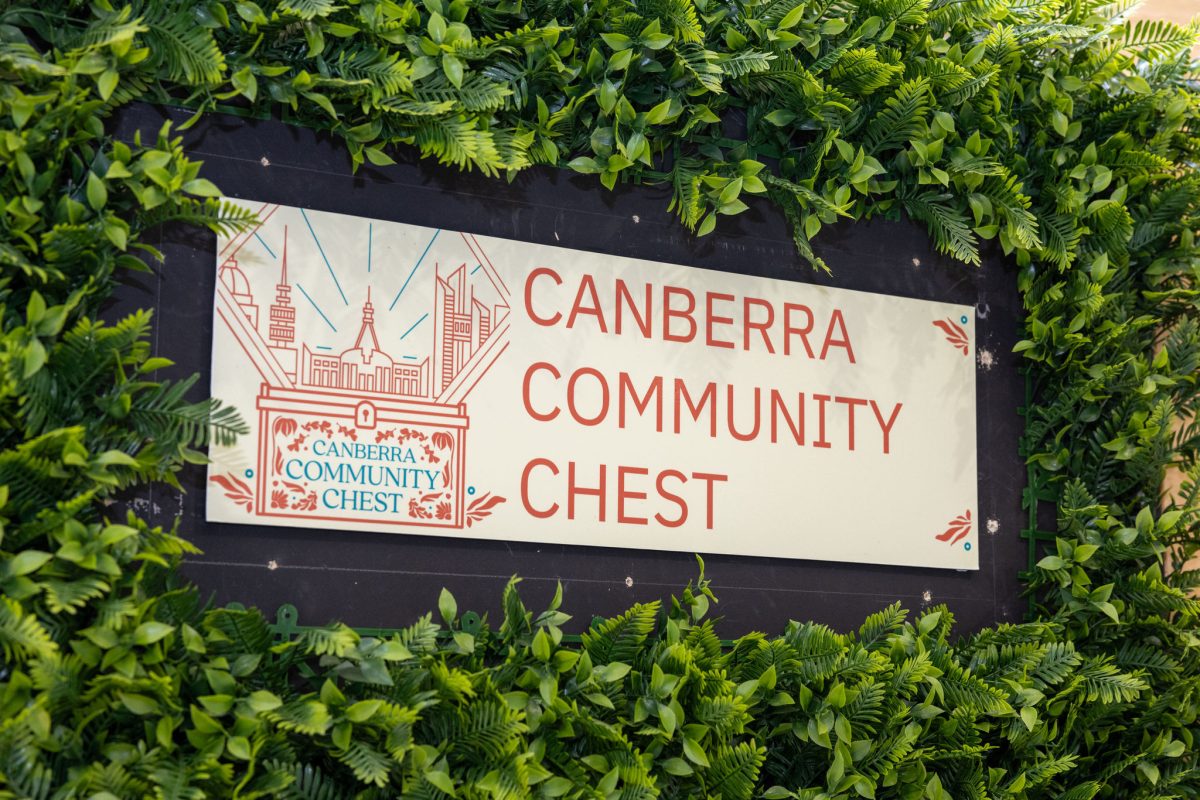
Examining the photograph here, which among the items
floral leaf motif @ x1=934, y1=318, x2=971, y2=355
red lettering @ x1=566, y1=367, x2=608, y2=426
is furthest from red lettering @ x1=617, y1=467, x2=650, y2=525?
floral leaf motif @ x1=934, y1=318, x2=971, y2=355

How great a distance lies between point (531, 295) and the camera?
7.93 feet

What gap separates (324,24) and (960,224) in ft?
4.60

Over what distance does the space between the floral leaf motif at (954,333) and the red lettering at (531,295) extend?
2.98 feet

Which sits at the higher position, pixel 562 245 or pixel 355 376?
pixel 562 245

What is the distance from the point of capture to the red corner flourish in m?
2.69

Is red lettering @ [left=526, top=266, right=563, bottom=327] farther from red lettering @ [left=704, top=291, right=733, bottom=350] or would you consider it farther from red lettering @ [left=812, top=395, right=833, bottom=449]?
red lettering @ [left=812, top=395, right=833, bottom=449]

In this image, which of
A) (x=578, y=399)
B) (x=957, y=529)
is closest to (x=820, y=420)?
(x=957, y=529)

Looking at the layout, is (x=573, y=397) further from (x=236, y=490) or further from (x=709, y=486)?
(x=236, y=490)

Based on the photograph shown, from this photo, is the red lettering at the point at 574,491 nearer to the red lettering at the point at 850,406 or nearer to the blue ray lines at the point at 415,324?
the blue ray lines at the point at 415,324

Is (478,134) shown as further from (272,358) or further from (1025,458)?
(1025,458)

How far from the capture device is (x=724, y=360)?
101 inches

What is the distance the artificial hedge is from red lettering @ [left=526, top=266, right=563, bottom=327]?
0.69ft

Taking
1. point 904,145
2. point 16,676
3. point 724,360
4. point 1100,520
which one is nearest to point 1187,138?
point 904,145

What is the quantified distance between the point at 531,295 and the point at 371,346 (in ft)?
1.12
